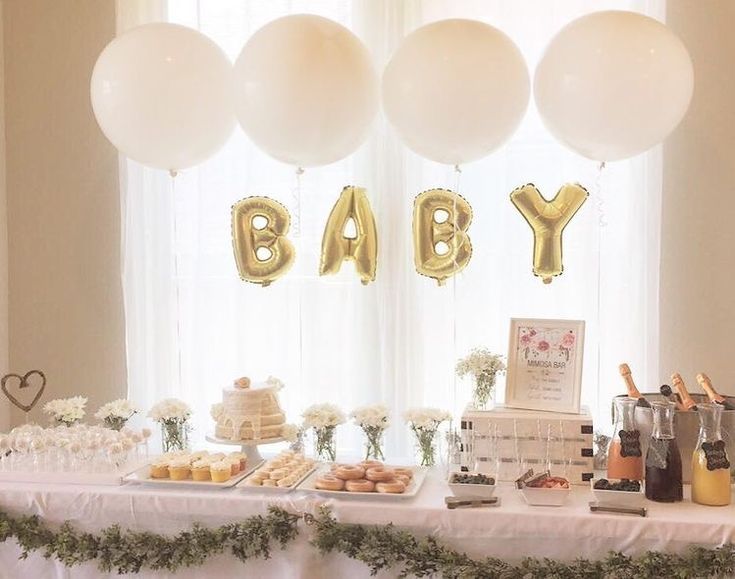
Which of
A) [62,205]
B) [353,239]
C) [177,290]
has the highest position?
[62,205]

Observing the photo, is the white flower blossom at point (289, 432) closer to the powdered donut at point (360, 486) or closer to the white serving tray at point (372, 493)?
the white serving tray at point (372, 493)

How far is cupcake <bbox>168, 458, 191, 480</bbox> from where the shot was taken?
2.16 m

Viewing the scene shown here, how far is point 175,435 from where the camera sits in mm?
2502

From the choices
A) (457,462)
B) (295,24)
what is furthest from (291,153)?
(457,462)

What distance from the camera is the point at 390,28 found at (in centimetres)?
283

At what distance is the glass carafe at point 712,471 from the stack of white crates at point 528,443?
27 centimetres

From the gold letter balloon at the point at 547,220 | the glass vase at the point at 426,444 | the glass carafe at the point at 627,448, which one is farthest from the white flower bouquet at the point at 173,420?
the glass carafe at the point at 627,448

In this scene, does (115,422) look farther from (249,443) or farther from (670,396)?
(670,396)

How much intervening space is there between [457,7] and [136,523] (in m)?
1.98

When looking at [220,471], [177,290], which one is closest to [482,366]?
[220,471]

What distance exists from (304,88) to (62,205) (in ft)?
4.96

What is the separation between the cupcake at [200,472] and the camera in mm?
2162

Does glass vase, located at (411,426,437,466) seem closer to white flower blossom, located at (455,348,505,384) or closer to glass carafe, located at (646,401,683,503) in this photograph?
white flower blossom, located at (455,348,505,384)

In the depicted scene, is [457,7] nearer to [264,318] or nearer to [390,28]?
[390,28]
